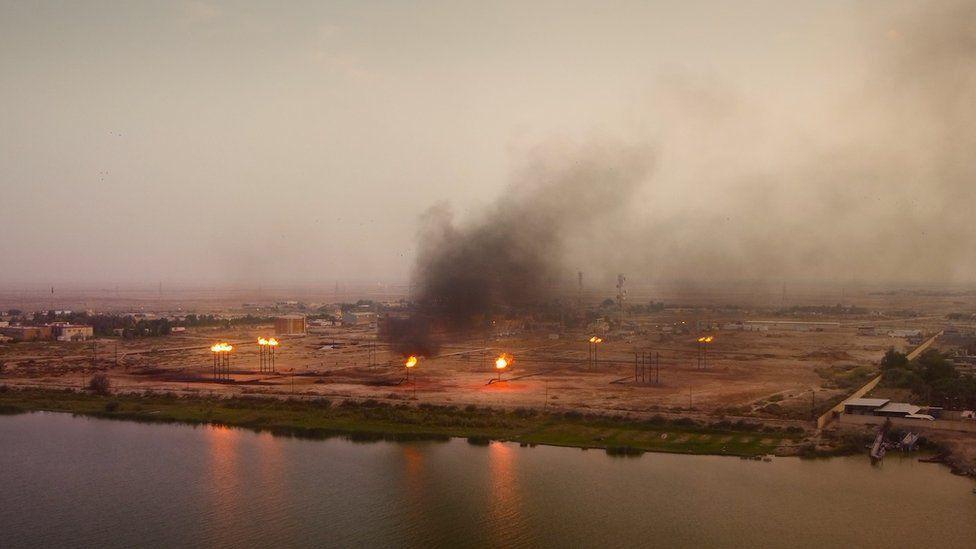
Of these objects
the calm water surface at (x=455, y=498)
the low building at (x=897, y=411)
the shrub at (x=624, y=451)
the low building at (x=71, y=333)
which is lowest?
the calm water surface at (x=455, y=498)

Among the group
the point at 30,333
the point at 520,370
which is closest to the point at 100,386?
the point at 520,370

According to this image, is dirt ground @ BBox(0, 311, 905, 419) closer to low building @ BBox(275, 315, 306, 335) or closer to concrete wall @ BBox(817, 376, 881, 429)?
concrete wall @ BBox(817, 376, 881, 429)

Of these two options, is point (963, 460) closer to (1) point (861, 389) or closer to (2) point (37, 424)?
(1) point (861, 389)

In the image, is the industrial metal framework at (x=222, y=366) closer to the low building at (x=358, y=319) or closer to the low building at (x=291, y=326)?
the low building at (x=291, y=326)

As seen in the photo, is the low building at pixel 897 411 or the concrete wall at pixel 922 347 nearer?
the low building at pixel 897 411

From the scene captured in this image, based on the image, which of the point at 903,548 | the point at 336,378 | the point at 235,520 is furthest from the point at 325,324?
the point at 903,548

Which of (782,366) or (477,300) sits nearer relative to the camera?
(782,366)

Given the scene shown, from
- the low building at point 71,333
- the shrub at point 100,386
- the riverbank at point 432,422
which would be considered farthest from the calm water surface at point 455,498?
the low building at point 71,333

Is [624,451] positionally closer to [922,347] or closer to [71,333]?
[922,347]
